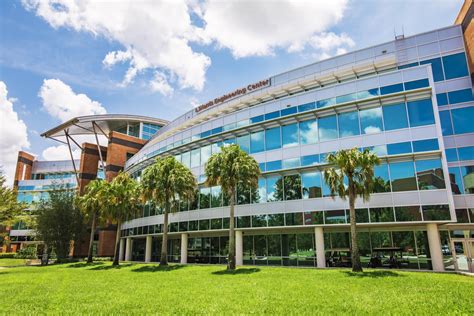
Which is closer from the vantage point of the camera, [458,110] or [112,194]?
[458,110]

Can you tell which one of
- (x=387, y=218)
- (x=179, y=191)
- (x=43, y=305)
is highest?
(x=179, y=191)

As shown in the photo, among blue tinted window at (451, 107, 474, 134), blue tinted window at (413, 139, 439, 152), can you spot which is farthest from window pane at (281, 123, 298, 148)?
blue tinted window at (451, 107, 474, 134)

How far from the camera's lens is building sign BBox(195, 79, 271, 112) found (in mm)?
40166

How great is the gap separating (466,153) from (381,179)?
868cm

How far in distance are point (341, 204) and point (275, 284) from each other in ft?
36.1

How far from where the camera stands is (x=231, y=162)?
27.5 meters

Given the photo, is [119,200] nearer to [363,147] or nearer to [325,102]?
[325,102]

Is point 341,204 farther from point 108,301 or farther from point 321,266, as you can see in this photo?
point 108,301

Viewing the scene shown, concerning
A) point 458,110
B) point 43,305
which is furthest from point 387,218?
point 43,305

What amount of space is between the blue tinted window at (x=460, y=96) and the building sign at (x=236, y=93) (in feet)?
63.9

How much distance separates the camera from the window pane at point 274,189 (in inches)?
1176

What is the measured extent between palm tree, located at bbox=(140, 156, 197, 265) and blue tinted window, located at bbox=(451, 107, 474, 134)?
25521mm

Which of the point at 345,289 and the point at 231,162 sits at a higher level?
the point at 231,162

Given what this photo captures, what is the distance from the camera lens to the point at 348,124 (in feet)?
89.8
